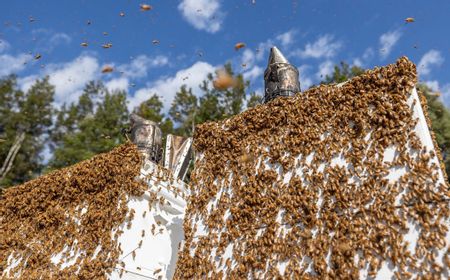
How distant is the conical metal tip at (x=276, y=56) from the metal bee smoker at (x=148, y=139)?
4.42 metres

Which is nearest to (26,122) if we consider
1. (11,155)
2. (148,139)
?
(11,155)

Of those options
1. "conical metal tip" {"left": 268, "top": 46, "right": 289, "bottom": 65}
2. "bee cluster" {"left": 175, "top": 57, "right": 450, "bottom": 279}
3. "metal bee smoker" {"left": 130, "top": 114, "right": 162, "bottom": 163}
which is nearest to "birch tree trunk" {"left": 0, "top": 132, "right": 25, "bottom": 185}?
"metal bee smoker" {"left": 130, "top": 114, "right": 162, "bottom": 163}

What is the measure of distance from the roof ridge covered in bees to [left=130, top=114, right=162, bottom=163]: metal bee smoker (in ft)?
5.70

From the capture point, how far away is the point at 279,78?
9055mm

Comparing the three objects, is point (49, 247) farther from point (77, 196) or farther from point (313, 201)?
point (313, 201)

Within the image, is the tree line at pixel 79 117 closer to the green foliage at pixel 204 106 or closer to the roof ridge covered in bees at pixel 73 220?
the green foliage at pixel 204 106

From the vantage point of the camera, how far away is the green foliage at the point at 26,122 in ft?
104

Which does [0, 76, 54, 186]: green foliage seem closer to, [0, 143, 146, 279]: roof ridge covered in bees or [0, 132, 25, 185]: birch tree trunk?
[0, 132, 25, 185]: birch tree trunk

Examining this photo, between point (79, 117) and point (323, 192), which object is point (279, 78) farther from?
point (79, 117)

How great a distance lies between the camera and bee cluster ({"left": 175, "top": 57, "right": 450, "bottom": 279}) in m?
4.89

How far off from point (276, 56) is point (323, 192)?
5136 mm

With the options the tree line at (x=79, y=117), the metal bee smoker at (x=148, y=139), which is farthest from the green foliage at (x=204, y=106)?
the metal bee smoker at (x=148, y=139)

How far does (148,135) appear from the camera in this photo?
11156 mm

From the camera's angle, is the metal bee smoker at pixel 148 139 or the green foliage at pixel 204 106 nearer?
the metal bee smoker at pixel 148 139
